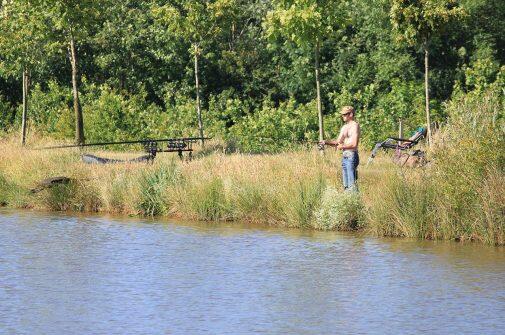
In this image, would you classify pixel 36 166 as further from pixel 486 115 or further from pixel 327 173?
pixel 486 115

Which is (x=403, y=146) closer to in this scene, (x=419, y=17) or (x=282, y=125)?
(x=419, y=17)

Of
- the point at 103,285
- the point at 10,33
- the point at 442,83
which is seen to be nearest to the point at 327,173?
the point at 103,285

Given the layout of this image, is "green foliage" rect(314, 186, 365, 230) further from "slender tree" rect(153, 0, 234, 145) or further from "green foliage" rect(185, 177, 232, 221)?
"slender tree" rect(153, 0, 234, 145)

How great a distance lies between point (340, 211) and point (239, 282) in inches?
184

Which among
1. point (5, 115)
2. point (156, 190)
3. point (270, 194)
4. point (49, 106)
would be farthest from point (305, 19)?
point (5, 115)

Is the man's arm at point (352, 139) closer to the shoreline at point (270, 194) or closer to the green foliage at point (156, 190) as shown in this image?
the shoreline at point (270, 194)

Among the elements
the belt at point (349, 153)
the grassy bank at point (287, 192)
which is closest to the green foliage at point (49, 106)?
the grassy bank at point (287, 192)

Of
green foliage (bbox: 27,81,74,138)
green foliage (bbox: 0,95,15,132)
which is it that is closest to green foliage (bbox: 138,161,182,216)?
green foliage (bbox: 27,81,74,138)

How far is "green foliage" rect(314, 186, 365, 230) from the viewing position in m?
19.1

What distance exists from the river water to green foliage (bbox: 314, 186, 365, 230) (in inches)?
13.4

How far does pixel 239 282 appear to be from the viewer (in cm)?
1492

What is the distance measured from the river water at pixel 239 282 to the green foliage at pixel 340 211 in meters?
0.34

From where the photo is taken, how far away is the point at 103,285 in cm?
1477

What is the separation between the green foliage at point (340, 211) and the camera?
19.1 meters
